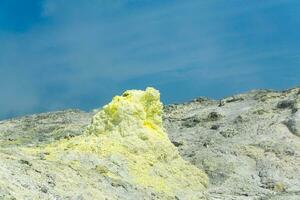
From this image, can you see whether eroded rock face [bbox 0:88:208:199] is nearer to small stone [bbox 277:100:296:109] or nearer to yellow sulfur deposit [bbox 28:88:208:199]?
yellow sulfur deposit [bbox 28:88:208:199]

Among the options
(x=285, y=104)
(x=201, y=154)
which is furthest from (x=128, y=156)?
(x=285, y=104)

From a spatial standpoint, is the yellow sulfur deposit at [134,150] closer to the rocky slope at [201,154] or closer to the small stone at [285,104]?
the rocky slope at [201,154]

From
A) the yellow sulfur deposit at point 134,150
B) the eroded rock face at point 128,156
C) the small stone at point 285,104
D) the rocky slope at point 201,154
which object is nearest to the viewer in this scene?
the rocky slope at point 201,154

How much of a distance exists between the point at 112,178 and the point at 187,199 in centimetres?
202

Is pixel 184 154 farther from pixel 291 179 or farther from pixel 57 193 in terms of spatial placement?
pixel 57 193

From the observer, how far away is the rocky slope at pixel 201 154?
48.1 feet

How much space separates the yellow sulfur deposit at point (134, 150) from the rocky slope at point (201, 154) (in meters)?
0.08

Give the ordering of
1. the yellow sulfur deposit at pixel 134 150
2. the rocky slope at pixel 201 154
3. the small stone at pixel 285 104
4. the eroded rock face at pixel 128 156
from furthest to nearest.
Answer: the small stone at pixel 285 104 < the yellow sulfur deposit at pixel 134 150 < the eroded rock face at pixel 128 156 < the rocky slope at pixel 201 154

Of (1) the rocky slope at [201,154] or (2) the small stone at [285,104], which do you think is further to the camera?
(2) the small stone at [285,104]

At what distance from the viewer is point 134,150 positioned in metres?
19.2

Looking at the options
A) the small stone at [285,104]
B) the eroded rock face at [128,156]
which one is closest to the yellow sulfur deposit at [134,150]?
the eroded rock face at [128,156]

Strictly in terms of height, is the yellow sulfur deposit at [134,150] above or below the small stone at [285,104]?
below

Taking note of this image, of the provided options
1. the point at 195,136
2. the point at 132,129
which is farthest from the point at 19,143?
the point at 132,129

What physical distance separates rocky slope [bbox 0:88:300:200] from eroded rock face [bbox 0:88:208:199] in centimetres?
5
